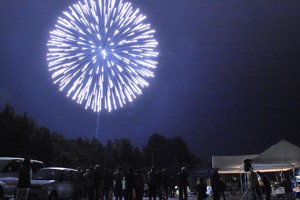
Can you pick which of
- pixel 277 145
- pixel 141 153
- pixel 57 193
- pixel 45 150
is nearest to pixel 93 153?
pixel 141 153

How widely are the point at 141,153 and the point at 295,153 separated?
73.3m

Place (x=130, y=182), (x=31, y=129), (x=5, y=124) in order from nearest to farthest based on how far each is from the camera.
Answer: (x=130, y=182) → (x=5, y=124) → (x=31, y=129)

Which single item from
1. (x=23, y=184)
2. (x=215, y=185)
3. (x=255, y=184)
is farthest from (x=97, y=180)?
(x=255, y=184)

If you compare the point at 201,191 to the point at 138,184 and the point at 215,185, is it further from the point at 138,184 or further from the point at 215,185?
the point at 138,184

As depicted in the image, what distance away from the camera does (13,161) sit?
13383 millimetres

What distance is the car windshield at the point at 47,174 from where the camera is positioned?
13659 millimetres

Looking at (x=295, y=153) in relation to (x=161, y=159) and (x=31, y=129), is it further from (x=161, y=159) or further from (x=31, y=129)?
(x=161, y=159)

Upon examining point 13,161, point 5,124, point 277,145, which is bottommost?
point 13,161

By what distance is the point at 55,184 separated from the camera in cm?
1338

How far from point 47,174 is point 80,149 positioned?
69.6 metres

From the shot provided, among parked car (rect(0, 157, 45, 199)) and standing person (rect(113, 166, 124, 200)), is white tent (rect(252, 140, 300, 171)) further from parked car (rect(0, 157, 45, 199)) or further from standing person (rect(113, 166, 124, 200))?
parked car (rect(0, 157, 45, 199))

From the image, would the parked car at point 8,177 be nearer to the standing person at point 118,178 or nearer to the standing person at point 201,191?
the standing person at point 118,178

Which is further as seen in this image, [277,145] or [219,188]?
[277,145]

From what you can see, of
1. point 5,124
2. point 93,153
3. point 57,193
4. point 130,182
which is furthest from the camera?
point 93,153
